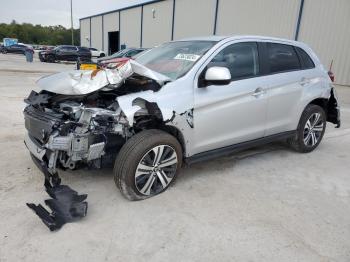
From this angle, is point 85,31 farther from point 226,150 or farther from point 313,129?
point 226,150

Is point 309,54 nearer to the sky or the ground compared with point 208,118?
nearer to the sky

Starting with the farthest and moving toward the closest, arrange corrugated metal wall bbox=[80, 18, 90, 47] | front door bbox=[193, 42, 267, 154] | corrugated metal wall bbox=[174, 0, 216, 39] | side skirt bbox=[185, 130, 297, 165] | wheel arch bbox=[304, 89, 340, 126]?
corrugated metal wall bbox=[80, 18, 90, 47], corrugated metal wall bbox=[174, 0, 216, 39], wheel arch bbox=[304, 89, 340, 126], side skirt bbox=[185, 130, 297, 165], front door bbox=[193, 42, 267, 154]

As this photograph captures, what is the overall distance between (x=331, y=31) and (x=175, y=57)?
1535 cm

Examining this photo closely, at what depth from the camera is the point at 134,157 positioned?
311 cm

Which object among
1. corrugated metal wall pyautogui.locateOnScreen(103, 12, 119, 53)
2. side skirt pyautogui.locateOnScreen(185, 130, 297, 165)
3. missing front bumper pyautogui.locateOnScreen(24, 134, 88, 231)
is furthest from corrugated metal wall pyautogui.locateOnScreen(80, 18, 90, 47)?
missing front bumper pyautogui.locateOnScreen(24, 134, 88, 231)

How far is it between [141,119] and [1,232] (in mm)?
1596

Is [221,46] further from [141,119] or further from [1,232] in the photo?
[1,232]

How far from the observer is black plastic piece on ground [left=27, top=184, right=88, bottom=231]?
282 cm

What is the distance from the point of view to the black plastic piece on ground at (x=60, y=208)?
2.82 metres

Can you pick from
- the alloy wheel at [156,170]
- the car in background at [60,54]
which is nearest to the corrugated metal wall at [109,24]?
the car in background at [60,54]

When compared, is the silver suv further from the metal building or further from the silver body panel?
the metal building

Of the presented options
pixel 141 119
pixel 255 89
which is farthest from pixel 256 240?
pixel 255 89

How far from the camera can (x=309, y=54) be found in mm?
4871

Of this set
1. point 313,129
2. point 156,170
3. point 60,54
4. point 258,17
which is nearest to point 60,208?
point 156,170
